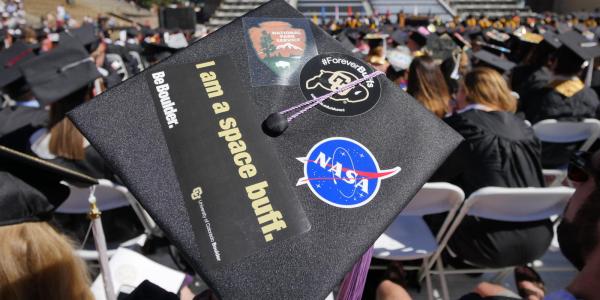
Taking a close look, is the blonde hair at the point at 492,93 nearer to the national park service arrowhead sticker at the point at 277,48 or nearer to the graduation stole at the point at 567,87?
the graduation stole at the point at 567,87

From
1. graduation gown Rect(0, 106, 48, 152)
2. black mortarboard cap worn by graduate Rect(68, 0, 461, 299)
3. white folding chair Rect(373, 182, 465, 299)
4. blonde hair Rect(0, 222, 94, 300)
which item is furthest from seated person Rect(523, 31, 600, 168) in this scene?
graduation gown Rect(0, 106, 48, 152)

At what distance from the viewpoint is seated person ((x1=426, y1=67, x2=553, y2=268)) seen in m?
2.21

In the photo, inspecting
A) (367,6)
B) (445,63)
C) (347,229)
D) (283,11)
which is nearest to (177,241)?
(347,229)

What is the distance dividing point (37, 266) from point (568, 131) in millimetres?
3593

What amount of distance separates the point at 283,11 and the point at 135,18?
33451 millimetres

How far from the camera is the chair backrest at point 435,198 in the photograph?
192 centimetres

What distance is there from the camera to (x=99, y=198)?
6.85 feet

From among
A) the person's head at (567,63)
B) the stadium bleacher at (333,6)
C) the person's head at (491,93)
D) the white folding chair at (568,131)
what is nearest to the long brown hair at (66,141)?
the person's head at (491,93)

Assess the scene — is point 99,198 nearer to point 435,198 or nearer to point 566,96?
point 435,198

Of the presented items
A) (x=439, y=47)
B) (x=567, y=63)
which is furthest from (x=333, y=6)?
(x=567, y=63)

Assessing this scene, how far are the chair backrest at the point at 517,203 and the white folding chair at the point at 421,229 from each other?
0.10 metres

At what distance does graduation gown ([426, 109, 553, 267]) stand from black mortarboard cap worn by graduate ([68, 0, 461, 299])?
130 cm

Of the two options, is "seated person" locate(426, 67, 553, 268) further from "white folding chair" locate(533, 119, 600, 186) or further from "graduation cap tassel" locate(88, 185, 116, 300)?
"graduation cap tassel" locate(88, 185, 116, 300)

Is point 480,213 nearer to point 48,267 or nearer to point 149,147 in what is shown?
point 149,147
